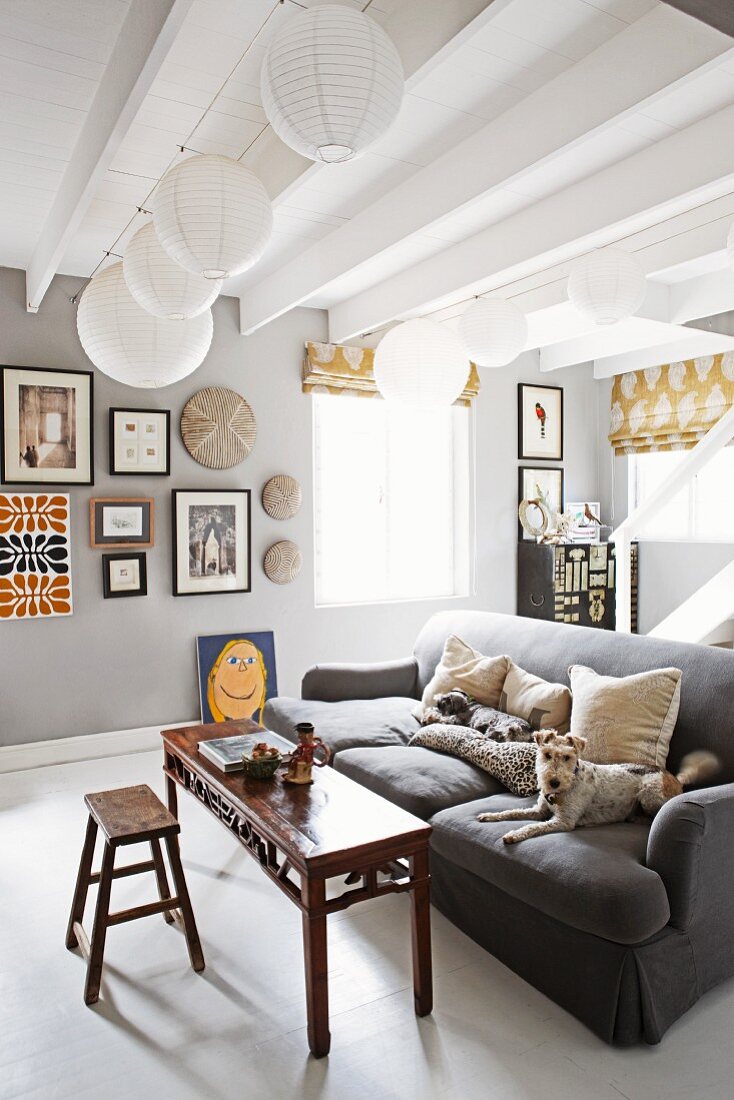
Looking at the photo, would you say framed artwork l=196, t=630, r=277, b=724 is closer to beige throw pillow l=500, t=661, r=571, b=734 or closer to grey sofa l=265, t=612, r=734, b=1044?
grey sofa l=265, t=612, r=734, b=1044

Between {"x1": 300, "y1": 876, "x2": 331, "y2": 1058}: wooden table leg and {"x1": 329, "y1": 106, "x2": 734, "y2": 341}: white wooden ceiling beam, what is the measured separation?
2.51 meters

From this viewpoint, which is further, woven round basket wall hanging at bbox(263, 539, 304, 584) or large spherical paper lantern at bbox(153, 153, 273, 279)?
woven round basket wall hanging at bbox(263, 539, 304, 584)

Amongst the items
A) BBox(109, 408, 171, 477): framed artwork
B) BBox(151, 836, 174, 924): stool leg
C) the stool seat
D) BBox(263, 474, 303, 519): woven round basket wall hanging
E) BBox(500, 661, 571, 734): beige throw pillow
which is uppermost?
BBox(109, 408, 171, 477): framed artwork

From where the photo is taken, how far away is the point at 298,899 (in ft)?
6.30

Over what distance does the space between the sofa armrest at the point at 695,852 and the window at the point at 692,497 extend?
12.1 ft

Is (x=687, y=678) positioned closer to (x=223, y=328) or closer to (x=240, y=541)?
(x=240, y=541)

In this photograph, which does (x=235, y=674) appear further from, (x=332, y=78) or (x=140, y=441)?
(x=332, y=78)

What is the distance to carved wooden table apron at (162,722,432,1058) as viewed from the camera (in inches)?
72.9

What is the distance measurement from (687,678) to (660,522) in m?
3.73

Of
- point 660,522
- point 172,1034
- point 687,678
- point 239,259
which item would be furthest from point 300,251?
point 660,522

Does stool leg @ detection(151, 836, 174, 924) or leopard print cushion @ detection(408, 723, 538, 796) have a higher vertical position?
leopard print cushion @ detection(408, 723, 538, 796)

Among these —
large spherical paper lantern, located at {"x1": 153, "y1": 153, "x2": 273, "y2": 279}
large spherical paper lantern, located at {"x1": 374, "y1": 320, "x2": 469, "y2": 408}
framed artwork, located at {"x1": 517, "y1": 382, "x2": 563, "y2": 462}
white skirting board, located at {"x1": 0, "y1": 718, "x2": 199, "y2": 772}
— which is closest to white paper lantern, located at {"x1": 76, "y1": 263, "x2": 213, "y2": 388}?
large spherical paper lantern, located at {"x1": 153, "y1": 153, "x2": 273, "y2": 279}

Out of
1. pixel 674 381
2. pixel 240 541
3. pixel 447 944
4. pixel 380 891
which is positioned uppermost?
pixel 674 381

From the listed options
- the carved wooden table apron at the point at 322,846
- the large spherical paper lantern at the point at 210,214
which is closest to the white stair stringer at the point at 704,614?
the carved wooden table apron at the point at 322,846
